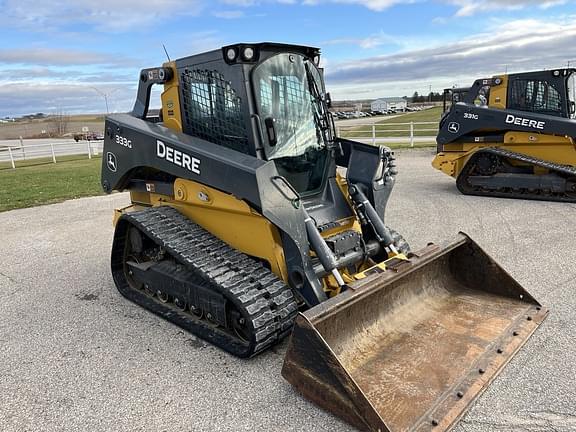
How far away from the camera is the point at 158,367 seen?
12.0 feet

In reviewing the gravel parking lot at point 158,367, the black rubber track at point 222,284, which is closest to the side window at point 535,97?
the gravel parking lot at point 158,367

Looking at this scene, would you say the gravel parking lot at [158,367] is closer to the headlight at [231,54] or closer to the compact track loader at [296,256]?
the compact track loader at [296,256]

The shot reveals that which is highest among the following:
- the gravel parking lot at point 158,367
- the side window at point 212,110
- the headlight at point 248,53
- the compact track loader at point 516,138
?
Answer: the headlight at point 248,53

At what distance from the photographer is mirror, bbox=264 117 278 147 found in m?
4.07

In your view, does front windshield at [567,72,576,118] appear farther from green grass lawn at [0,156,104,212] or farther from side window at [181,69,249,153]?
green grass lawn at [0,156,104,212]

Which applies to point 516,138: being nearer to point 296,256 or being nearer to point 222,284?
point 296,256

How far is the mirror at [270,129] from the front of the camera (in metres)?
4.07

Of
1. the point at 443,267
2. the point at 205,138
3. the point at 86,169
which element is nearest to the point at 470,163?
the point at 443,267

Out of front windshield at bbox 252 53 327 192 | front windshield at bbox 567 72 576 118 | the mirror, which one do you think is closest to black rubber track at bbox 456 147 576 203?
front windshield at bbox 567 72 576 118

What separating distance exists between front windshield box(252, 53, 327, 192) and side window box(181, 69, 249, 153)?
0.23 metres

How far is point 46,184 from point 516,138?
11.6 metres

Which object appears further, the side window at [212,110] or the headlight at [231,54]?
the side window at [212,110]

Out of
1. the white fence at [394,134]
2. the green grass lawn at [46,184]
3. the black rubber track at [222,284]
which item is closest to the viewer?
the black rubber track at [222,284]

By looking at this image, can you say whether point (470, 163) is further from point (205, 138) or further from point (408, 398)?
point (408, 398)
